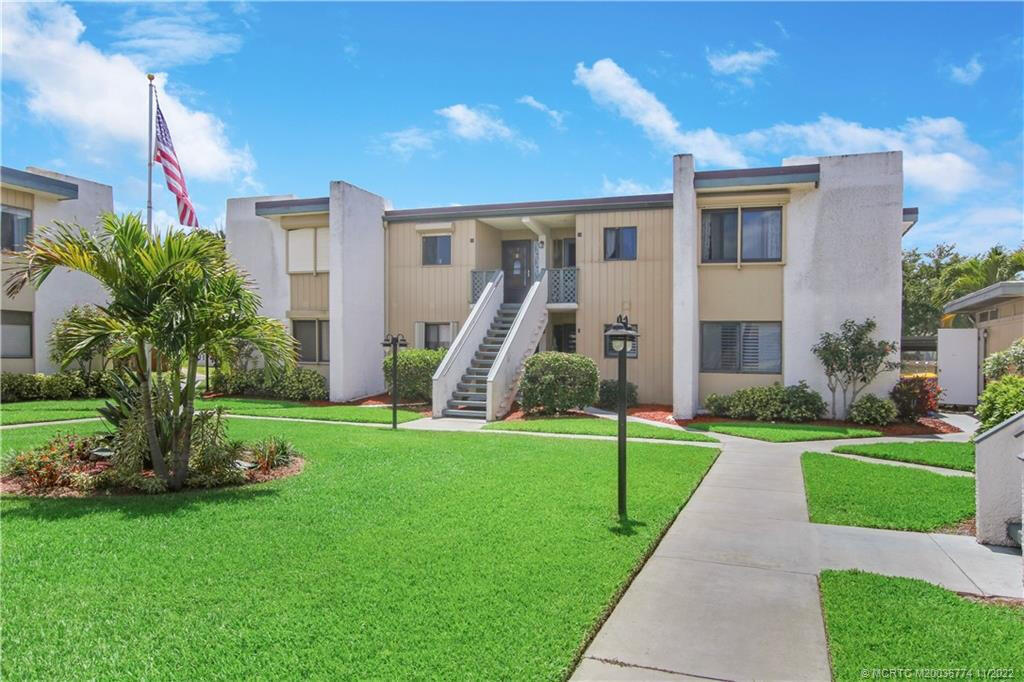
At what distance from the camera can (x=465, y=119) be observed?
15.8 metres

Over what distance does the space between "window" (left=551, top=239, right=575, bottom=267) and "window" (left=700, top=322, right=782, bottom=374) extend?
563 centimetres

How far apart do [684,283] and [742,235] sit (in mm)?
2595

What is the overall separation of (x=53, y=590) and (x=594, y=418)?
1191 cm

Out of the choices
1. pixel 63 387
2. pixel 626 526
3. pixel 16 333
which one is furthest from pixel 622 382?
pixel 16 333

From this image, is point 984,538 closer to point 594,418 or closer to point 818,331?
point 594,418

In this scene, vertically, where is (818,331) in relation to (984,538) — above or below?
above

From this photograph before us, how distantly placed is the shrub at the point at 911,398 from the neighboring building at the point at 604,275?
0.34 meters

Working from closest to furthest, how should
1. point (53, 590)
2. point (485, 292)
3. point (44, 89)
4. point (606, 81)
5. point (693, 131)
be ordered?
point (53, 590) → point (44, 89) → point (606, 81) → point (693, 131) → point (485, 292)

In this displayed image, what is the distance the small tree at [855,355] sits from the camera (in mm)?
14727

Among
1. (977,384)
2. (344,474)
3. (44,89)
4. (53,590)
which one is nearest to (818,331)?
(977,384)

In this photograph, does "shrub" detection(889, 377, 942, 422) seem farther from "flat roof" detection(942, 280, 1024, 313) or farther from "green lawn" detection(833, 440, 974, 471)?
"flat roof" detection(942, 280, 1024, 313)

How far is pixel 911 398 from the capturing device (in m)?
14.9

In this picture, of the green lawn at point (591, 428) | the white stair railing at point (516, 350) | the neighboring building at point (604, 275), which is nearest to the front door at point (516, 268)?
the neighboring building at point (604, 275)

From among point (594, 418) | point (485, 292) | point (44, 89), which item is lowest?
point (594, 418)
